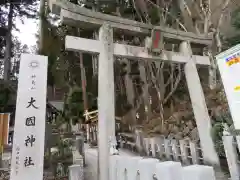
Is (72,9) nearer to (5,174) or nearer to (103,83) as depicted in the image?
(103,83)

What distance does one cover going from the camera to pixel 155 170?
108 inches

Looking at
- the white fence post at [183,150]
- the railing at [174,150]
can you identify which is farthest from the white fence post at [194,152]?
the white fence post at [183,150]

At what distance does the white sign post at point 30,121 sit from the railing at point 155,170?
1.38 metres

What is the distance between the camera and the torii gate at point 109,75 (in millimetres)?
4957

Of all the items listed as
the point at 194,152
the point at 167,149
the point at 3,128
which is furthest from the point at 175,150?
the point at 3,128

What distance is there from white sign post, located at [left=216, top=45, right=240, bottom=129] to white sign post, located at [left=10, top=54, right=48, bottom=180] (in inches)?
123

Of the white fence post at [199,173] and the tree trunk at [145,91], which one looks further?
the tree trunk at [145,91]

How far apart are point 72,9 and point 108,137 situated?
10.4ft

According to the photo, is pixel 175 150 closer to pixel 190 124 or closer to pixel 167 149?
pixel 167 149

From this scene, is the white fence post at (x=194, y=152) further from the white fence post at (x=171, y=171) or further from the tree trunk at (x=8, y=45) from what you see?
the tree trunk at (x=8, y=45)

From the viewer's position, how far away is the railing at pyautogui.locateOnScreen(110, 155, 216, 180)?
2119 millimetres

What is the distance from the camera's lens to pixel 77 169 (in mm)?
4270

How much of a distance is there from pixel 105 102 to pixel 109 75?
71 cm

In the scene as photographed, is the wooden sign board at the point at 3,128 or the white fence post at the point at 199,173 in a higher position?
the wooden sign board at the point at 3,128
